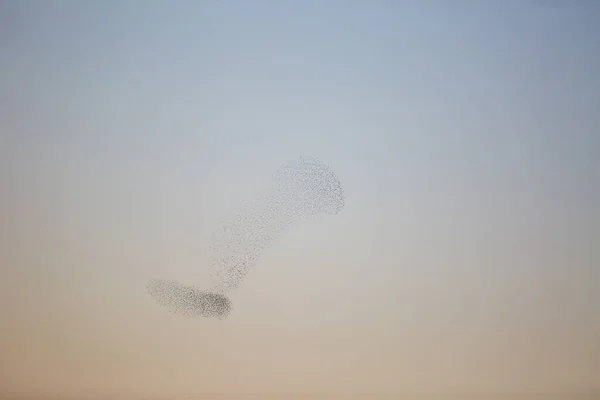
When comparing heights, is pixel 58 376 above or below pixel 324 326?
below

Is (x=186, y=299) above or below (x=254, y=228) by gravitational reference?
below

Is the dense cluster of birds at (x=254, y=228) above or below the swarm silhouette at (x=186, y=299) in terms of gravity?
above

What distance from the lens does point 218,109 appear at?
2334 millimetres

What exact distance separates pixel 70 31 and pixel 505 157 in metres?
2.07

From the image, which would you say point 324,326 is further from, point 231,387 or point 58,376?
point 58,376

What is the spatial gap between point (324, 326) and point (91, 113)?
4.68 ft

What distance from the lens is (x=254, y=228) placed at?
2.32 metres

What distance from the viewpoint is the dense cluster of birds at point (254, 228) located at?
91.0 inches

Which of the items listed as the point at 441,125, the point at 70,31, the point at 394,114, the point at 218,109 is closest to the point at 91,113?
the point at 70,31

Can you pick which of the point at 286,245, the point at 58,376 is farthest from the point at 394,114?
the point at 58,376

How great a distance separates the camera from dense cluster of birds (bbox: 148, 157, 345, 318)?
7.58 feet

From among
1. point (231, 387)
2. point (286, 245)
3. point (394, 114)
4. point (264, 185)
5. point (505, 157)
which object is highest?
point (394, 114)

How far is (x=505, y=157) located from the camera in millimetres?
2383

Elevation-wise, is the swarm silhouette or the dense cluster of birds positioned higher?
the dense cluster of birds
